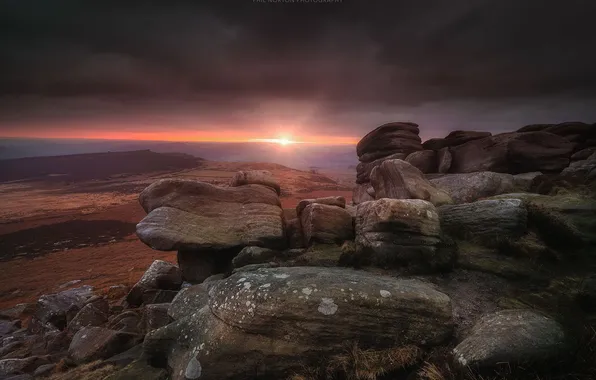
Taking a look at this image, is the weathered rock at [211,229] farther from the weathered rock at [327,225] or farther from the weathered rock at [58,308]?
the weathered rock at [58,308]

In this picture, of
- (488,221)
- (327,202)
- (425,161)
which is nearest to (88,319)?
(327,202)

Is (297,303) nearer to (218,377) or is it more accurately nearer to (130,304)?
(218,377)

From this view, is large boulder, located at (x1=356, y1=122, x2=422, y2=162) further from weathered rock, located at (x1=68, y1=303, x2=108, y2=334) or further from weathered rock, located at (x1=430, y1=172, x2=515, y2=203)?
weathered rock, located at (x1=68, y1=303, x2=108, y2=334)

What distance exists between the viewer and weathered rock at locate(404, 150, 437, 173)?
33.1 m

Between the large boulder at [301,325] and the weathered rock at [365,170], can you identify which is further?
the weathered rock at [365,170]

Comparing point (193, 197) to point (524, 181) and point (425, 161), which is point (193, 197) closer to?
point (425, 161)

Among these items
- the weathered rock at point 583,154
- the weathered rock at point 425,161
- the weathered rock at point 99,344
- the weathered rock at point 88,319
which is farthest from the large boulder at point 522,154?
the weathered rock at point 88,319

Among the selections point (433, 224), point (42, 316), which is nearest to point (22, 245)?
point (42, 316)

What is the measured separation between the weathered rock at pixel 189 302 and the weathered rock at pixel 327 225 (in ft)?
25.0

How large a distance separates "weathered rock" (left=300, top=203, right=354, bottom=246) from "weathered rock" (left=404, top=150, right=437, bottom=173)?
17056 mm

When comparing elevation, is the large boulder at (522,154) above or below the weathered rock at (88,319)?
above

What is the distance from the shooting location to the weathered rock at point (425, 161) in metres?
33.1

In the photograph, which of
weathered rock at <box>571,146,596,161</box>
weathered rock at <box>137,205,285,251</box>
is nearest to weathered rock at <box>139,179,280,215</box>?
weathered rock at <box>137,205,285,251</box>

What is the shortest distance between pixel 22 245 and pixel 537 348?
351 ft
